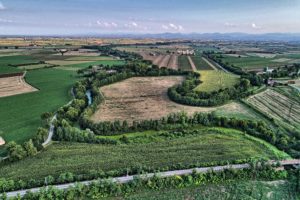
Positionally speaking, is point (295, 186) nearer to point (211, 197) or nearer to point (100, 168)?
point (211, 197)

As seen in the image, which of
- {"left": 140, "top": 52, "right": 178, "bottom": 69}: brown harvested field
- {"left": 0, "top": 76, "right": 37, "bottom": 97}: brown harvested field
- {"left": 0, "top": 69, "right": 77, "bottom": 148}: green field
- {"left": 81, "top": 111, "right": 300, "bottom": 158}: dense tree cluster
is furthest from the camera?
{"left": 140, "top": 52, "right": 178, "bottom": 69}: brown harvested field

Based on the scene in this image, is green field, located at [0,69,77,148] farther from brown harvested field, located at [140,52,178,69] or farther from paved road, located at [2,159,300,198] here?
brown harvested field, located at [140,52,178,69]

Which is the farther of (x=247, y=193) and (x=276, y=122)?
(x=276, y=122)

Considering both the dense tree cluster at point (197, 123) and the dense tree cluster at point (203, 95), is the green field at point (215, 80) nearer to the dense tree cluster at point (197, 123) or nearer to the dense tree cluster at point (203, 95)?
the dense tree cluster at point (203, 95)

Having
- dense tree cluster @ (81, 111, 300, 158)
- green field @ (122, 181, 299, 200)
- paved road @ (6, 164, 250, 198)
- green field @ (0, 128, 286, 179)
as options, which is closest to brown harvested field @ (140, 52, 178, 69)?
dense tree cluster @ (81, 111, 300, 158)

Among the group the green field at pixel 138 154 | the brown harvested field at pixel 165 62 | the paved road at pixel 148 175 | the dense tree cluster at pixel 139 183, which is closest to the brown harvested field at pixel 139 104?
the green field at pixel 138 154

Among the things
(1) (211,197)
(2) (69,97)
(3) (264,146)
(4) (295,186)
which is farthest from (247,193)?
(2) (69,97)

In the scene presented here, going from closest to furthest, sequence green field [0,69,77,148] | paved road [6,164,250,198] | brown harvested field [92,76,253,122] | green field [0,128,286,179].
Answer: paved road [6,164,250,198] → green field [0,128,286,179] → green field [0,69,77,148] → brown harvested field [92,76,253,122]
